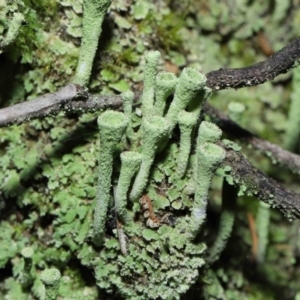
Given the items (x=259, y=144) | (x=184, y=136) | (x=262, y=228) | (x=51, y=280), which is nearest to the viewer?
(x=51, y=280)

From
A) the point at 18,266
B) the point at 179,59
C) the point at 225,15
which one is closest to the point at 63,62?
the point at 179,59

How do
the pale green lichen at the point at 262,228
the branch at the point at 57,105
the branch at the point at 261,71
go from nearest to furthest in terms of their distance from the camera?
the branch at the point at 57,105 → the branch at the point at 261,71 → the pale green lichen at the point at 262,228

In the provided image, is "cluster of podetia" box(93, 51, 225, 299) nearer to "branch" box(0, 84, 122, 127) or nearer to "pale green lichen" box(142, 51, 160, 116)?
"pale green lichen" box(142, 51, 160, 116)

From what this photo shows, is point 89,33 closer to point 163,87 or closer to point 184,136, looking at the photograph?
point 163,87

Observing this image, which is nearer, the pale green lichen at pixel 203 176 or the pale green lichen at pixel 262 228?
the pale green lichen at pixel 203 176

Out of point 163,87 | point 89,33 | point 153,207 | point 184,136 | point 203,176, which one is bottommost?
point 153,207

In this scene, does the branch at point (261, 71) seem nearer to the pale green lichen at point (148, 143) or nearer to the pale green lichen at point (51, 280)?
the pale green lichen at point (148, 143)

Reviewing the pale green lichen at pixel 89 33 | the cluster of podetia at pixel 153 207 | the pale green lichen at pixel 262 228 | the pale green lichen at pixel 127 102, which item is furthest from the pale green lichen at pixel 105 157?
the pale green lichen at pixel 262 228

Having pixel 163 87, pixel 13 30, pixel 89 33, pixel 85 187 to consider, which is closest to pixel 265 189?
pixel 163 87
